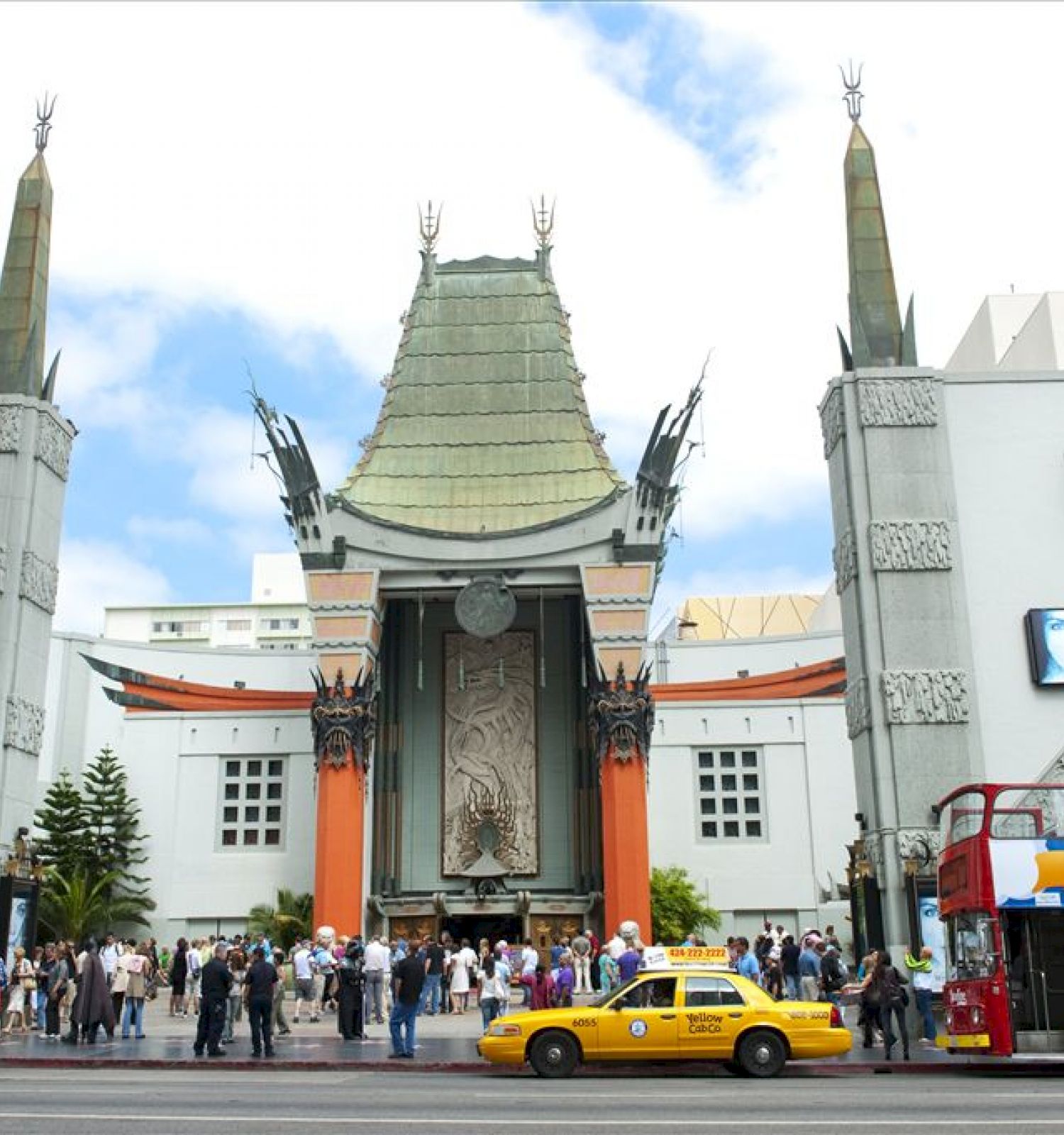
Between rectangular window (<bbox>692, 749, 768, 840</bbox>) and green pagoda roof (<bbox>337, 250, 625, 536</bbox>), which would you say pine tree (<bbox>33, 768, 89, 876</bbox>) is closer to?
green pagoda roof (<bbox>337, 250, 625, 536</bbox>)

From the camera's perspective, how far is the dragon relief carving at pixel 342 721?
39281 millimetres

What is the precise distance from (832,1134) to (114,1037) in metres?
15.4

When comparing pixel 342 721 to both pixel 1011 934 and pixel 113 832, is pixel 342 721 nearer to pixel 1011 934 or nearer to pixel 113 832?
pixel 113 832

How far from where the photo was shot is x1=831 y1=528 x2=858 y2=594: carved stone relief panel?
24.9 meters

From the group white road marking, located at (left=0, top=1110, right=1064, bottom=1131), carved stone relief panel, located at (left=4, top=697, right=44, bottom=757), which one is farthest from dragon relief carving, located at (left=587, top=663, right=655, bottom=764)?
white road marking, located at (left=0, top=1110, right=1064, bottom=1131)

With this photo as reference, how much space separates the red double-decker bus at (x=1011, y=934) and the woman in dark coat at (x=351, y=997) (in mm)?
9023

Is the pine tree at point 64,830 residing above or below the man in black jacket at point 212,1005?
above

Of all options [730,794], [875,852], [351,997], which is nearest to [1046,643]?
[875,852]

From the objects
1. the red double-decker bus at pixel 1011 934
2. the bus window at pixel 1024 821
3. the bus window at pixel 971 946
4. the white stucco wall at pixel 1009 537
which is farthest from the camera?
the white stucco wall at pixel 1009 537

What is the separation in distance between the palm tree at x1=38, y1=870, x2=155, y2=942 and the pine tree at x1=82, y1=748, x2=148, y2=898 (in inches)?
8.2

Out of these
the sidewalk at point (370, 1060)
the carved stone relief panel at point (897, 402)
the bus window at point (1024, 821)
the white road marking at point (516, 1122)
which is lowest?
the white road marking at point (516, 1122)

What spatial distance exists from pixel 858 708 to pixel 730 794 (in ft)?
60.6

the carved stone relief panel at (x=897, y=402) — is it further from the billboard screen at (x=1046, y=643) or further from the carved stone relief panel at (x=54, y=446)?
the carved stone relief panel at (x=54, y=446)

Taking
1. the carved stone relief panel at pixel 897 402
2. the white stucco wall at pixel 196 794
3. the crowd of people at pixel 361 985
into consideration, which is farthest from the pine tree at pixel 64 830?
the carved stone relief panel at pixel 897 402
